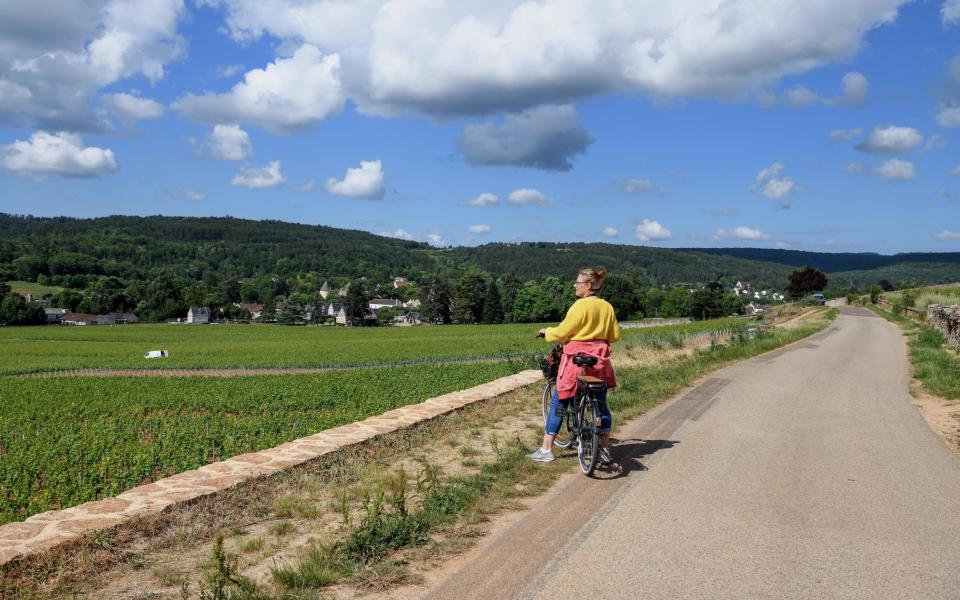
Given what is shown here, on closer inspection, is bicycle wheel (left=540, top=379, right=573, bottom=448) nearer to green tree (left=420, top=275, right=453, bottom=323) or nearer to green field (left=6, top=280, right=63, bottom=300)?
green tree (left=420, top=275, right=453, bottom=323)

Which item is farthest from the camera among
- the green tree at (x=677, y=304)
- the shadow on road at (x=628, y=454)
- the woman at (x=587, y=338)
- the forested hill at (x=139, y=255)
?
the forested hill at (x=139, y=255)

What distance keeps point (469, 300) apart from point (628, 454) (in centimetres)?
8948

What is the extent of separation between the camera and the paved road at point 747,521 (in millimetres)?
3822

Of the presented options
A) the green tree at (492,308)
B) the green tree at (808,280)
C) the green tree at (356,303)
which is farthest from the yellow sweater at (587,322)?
the green tree at (356,303)

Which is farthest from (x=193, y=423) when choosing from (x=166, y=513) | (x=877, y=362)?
(x=877, y=362)

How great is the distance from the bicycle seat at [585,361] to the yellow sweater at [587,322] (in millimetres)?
209

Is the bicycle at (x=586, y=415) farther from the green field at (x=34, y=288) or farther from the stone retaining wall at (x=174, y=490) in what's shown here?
the green field at (x=34, y=288)

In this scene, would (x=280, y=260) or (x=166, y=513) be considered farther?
(x=280, y=260)

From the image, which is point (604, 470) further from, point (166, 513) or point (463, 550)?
point (166, 513)

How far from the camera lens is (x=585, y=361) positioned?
6.04 meters

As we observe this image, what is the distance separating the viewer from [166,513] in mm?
4758

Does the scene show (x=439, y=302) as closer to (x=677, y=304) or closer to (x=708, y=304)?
(x=677, y=304)

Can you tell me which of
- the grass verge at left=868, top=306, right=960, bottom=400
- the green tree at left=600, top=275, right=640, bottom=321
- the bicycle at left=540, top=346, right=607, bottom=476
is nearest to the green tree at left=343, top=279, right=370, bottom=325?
the green tree at left=600, top=275, right=640, bottom=321

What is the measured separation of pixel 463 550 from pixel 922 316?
39.6 metres
